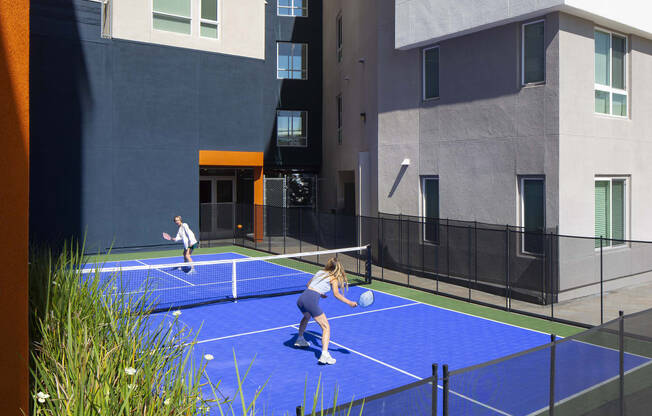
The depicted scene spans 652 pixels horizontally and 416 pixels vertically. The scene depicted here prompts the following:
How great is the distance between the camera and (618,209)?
59.9 ft

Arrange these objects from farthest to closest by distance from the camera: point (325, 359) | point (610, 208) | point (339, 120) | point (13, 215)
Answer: point (339, 120)
point (610, 208)
point (325, 359)
point (13, 215)

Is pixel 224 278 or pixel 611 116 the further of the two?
pixel 224 278

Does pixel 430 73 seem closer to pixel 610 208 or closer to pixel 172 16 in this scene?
pixel 610 208

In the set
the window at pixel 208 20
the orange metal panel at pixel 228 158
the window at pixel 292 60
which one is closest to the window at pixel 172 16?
the window at pixel 208 20

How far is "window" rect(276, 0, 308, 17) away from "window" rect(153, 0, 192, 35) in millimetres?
10395

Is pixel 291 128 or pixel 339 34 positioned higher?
pixel 339 34

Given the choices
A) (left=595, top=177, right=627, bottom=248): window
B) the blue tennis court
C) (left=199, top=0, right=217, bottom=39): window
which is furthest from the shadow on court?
(left=199, top=0, right=217, bottom=39): window

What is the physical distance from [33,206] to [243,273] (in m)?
9.68

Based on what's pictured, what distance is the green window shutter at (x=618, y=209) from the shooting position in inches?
711

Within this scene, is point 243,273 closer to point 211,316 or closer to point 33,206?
point 211,316

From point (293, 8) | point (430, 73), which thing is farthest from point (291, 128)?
point (430, 73)

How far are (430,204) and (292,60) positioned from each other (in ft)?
63.8

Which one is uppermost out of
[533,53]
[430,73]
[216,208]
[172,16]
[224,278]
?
[172,16]

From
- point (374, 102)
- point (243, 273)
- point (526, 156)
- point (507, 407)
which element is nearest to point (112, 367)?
point (507, 407)
